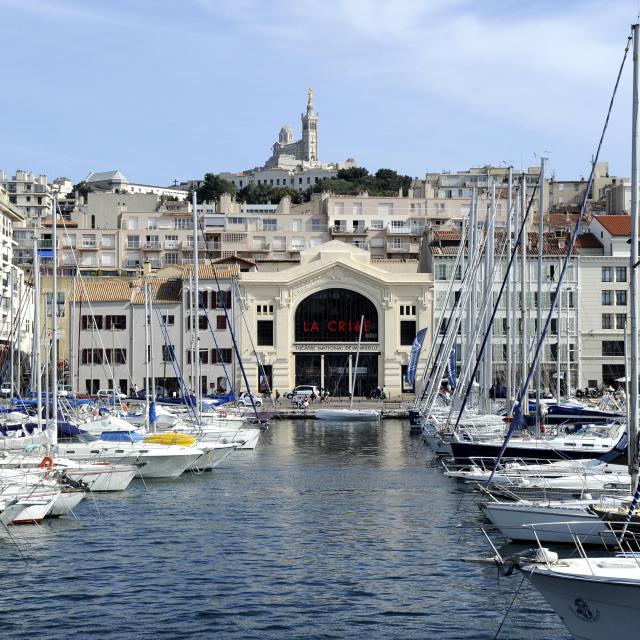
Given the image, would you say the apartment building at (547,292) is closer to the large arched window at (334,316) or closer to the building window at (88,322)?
the large arched window at (334,316)

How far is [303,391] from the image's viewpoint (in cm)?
10125

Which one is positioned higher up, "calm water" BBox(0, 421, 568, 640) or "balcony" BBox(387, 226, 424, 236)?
"balcony" BBox(387, 226, 424, 236)

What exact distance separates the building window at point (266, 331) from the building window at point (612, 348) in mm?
29167

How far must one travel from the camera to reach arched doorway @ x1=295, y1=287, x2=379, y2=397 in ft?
343

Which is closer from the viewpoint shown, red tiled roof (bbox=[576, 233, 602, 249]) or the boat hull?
the boat hull

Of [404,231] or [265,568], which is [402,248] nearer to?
[404,231]

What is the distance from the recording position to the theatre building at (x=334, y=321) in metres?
104

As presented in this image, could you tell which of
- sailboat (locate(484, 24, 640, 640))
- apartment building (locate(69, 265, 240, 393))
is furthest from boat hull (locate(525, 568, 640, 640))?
apartment building (locate(69, 265, 240, 393))

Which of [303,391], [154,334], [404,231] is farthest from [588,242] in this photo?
[154,334]

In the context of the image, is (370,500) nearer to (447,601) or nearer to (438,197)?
(447,601)

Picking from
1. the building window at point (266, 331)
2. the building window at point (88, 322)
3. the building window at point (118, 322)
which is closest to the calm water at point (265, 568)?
the building window at point (266, 331)

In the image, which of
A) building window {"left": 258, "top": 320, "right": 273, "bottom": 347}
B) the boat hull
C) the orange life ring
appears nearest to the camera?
the boat hull

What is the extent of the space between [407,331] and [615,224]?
2137 cm

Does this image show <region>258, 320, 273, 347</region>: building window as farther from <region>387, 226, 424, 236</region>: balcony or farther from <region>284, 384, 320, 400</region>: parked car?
<region>387, 226, 424, 236</region>: balcony
